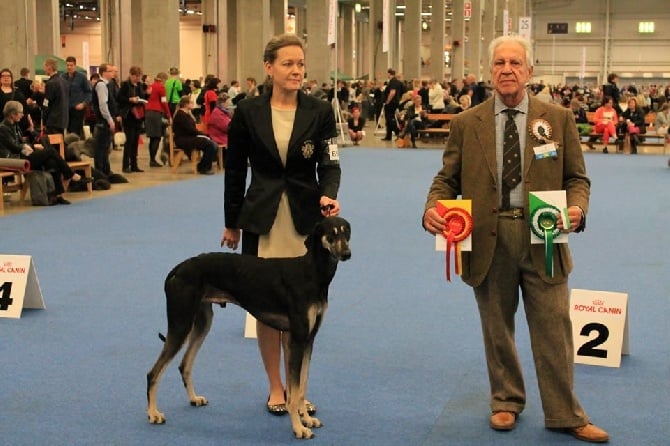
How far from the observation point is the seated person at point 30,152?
11445 mm

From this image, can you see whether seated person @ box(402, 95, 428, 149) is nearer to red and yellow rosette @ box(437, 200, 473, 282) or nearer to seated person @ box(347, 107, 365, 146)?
seated person @ box(347, 107, 365, 146)

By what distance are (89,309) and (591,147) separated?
18.0 meters

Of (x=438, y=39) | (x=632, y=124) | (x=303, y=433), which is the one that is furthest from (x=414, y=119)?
(x=438, y=39)

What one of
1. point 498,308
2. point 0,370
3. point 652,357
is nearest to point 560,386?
point 498,308

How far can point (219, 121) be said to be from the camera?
16531 mm

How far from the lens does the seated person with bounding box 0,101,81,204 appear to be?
1145cm

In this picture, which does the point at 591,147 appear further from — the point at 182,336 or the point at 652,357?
the point at 182,336

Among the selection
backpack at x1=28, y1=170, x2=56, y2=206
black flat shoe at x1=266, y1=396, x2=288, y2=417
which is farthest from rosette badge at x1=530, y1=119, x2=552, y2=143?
backpack at x1=28, y1=170, x2=56, y2=206

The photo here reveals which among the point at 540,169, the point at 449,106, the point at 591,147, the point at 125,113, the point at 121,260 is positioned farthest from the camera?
the point at 449,106

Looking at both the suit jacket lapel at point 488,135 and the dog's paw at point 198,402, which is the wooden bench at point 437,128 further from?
the suit jacket lapel at point 488,135

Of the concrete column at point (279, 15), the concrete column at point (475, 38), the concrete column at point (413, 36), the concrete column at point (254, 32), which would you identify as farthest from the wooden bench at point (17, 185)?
the concrete column at point (475, 38)

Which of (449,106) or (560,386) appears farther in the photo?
(449,106)

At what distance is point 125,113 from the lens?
15711 mm

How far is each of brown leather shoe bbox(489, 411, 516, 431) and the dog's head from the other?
106 cm
